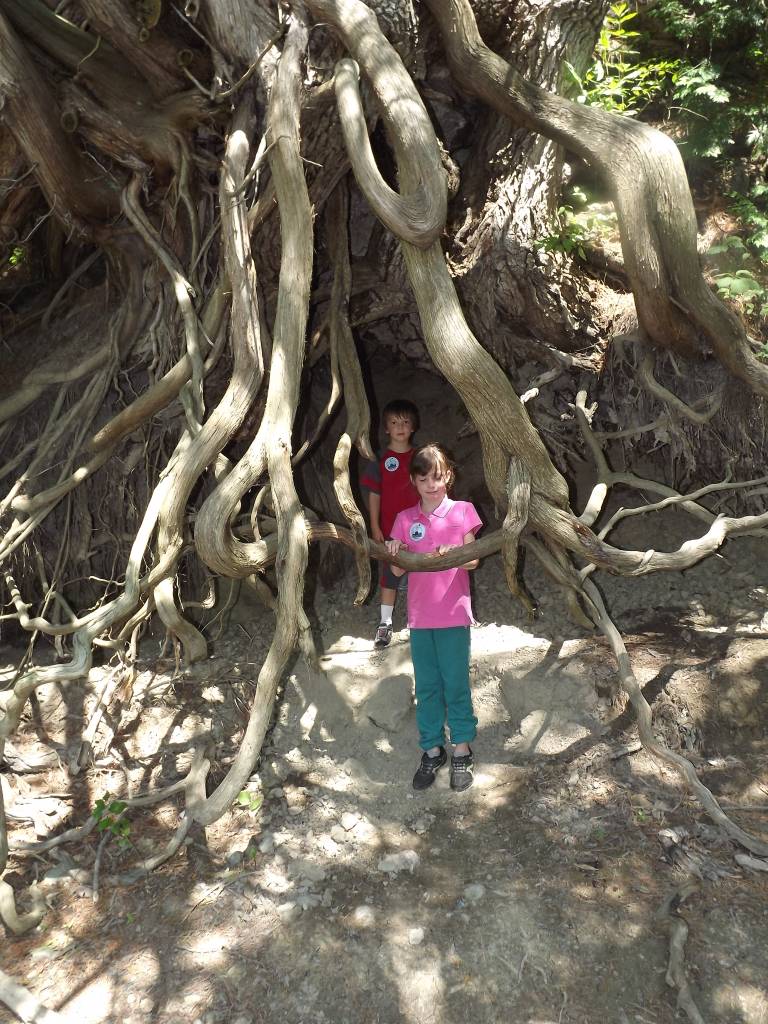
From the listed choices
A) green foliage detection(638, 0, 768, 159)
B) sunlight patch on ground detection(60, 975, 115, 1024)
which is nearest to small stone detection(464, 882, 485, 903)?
sunlight patch on ground detection(60, 975, 115, 1024)

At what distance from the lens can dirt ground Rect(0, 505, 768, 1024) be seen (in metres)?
2.28

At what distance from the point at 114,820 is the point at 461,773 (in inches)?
62.7

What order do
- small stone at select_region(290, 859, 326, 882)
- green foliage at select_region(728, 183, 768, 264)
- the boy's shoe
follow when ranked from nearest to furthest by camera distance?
small stone at select_region(290, 859, 326, 882) < green foliage at select_region(728, 183, 768, 264) < the boy's shoe

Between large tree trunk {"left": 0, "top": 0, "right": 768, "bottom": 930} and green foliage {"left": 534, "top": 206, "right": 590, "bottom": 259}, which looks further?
green foliage {"left": 534, "top": 206, "right": 590, "bottom": 259}

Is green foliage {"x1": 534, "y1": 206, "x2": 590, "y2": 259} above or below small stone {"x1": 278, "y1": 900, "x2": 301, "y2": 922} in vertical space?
above

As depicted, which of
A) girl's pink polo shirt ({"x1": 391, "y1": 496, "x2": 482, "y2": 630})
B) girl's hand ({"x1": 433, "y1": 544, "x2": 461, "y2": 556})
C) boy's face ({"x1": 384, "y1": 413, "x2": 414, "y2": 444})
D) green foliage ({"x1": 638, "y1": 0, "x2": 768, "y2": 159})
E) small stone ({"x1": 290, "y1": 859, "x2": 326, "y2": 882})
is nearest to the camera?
small stone ({"x1": 290, "y1": 859, "x2": 326, "y2": 882})

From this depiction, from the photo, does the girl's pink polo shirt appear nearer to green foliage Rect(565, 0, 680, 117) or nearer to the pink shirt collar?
the pink shirt collar

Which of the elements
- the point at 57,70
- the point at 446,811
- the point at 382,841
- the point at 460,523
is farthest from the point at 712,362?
the point at 57,70

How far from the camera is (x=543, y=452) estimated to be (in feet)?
10.2

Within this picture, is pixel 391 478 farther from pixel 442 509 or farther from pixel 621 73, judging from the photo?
pixel 621 73

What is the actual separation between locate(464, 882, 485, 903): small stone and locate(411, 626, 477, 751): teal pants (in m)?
0.71

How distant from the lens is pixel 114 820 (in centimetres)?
315

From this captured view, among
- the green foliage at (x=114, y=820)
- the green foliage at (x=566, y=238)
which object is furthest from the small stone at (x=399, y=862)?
the green foliage at (x=566, y=238)

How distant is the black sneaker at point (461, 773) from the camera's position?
3.22 m
